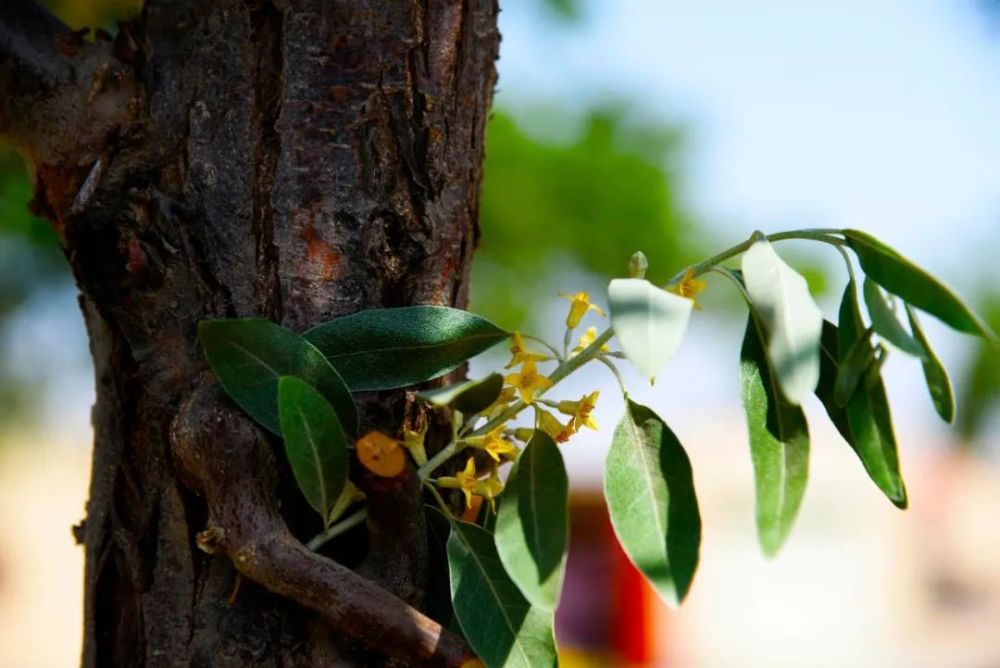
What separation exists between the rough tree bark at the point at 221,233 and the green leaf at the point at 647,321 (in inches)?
6.9

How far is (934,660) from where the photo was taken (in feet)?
16.7

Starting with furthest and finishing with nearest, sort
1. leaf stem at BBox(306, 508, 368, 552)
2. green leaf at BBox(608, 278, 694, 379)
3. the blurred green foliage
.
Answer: the blurred green foliage, leaf stem at BBox(306, 508, 368, 552), green leaf at BBox(608, 278, 694, 379)

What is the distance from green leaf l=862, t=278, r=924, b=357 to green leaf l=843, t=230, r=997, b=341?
13 mm

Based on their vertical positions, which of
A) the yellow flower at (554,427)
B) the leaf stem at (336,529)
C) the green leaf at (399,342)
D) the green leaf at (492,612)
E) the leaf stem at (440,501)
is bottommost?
the green leaf at (492,612)

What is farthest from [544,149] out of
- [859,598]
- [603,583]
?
[859,598]

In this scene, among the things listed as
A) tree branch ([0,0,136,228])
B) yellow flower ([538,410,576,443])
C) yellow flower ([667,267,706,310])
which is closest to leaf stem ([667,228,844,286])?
yellow flower ([667,267,706,310])

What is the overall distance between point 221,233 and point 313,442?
18cm

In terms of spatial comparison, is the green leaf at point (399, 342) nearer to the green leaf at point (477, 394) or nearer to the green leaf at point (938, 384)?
the green leaf at point (477, 394)

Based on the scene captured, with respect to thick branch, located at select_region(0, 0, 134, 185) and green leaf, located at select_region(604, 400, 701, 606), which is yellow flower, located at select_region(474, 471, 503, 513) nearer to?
green leaf, located at select_region(604, 400, 701, 606)

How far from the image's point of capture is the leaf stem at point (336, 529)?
2.16 feet

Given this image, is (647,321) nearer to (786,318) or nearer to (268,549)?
(786,318)

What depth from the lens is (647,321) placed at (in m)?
0.57

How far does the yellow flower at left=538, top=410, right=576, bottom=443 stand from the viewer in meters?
0.67

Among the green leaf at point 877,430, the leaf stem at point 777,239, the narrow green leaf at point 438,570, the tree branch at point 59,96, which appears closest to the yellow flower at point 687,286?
the leaf stem at point 777,239
